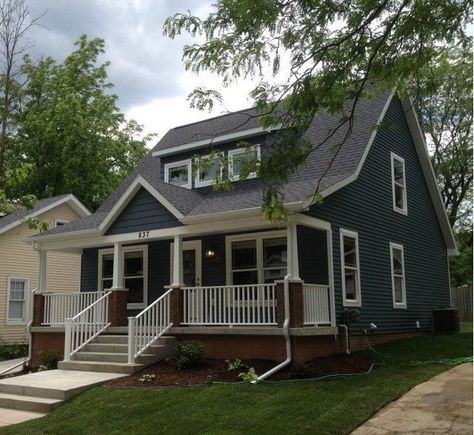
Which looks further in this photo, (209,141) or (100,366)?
(209,141)

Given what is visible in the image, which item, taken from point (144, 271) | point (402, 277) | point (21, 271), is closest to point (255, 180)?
point (144, 271)

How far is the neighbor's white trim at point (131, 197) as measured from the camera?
13.4 meters

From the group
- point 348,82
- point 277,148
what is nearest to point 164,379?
point 277,148

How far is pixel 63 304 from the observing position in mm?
14867

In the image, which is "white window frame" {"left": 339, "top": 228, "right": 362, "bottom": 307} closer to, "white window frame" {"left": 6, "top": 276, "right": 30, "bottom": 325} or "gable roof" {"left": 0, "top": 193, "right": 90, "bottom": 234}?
"gable roof" {"left": 0, "top": 193, "right": 90, "bottom": 234}

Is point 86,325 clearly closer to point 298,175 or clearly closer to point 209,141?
point 209,141

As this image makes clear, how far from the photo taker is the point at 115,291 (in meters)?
14.0

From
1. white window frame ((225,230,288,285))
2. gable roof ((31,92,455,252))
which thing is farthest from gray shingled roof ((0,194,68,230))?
white window frame ((225,230,288,285))

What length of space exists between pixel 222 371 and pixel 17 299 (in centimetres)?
1328

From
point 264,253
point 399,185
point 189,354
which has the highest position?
point 399,185

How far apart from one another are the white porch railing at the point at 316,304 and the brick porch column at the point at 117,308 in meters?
4.57

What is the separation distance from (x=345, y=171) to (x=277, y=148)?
A: 245 inches

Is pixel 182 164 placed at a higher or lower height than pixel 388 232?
higher

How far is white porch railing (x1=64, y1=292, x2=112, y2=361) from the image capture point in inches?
513
